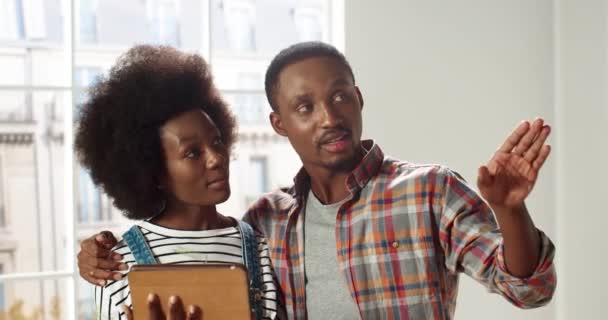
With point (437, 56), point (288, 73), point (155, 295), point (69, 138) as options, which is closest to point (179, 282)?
point (155, 295)

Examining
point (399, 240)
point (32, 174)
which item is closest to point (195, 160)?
point (399, 240)

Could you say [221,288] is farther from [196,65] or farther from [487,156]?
[487,156]

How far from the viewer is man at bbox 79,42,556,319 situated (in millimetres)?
1690

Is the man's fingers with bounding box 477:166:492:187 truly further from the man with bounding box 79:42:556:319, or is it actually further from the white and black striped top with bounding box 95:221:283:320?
the white and black striped top with bounding box 95:221:283:320

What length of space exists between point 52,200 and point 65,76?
397 inches

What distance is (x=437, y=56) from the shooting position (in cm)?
303

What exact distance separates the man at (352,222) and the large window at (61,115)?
6.53 metres

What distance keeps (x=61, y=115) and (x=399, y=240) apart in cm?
1061

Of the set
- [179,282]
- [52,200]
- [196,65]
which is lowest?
[52,200]

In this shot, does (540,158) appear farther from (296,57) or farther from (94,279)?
(94,279)

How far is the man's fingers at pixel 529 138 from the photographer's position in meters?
1.31

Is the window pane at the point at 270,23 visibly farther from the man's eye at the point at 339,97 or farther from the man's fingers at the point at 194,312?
the man's fingers at the point at 194,312

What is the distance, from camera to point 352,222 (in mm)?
1769

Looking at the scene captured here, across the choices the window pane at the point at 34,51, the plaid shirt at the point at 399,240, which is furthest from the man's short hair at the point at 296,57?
the window pane at the point at 34,51
